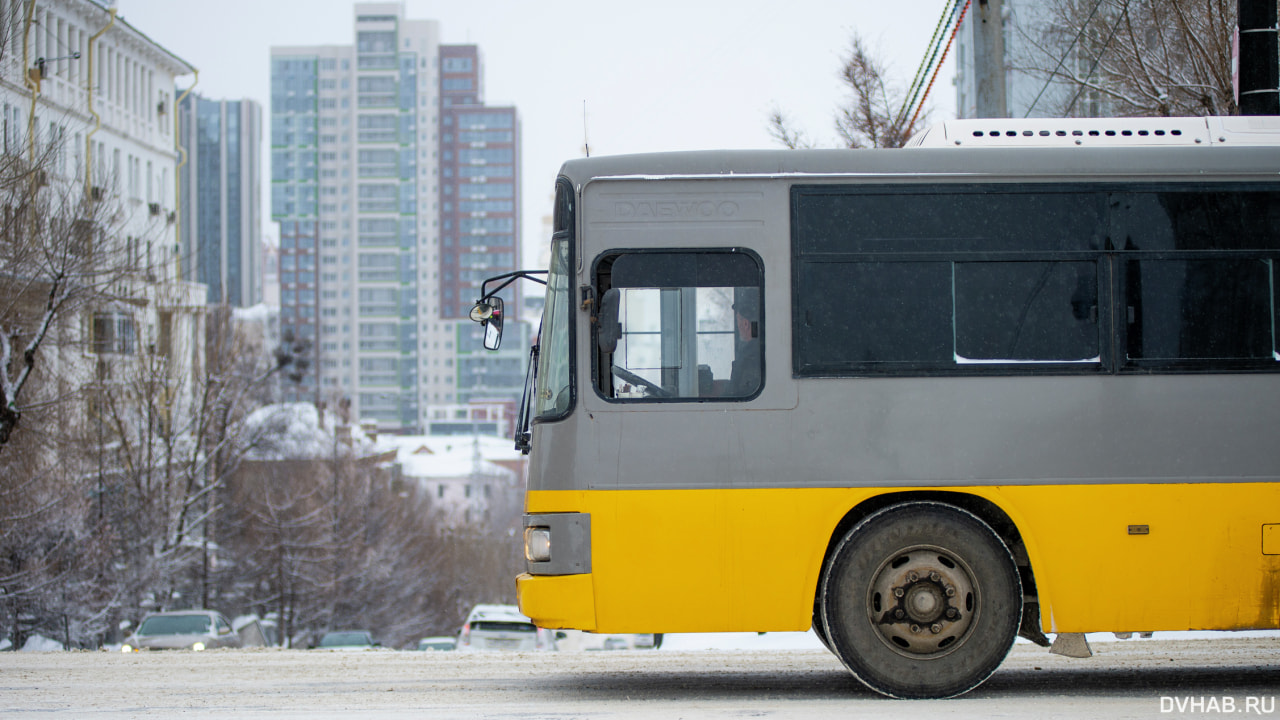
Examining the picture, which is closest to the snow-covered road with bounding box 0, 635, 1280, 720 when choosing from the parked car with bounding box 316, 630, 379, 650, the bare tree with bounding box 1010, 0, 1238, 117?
the bare tree with bounding box 1010, 0, 1238, 117

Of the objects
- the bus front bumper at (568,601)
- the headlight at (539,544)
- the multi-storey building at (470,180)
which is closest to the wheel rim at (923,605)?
the bus front bumper at (568,601)

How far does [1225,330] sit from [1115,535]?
1.43 metres

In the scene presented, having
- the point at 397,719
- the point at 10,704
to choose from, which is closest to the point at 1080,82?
the point at 397,719

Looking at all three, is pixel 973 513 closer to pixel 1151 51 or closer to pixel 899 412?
pixel 899 412

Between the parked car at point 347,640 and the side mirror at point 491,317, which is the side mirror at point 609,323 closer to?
the side mirror at point 491,317

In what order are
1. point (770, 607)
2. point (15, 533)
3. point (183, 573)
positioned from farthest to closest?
point (183, 573) < point (15, 533) < point (770, 607)

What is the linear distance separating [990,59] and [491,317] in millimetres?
8591

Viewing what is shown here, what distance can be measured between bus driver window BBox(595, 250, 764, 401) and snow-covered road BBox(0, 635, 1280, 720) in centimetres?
188

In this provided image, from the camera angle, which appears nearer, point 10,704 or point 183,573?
point 10,704

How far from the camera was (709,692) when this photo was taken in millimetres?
8070

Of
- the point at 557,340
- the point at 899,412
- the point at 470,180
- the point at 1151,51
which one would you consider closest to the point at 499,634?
the point at 1151,51

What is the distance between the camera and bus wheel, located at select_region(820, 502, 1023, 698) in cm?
734

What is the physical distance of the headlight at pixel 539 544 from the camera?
7.34 meters

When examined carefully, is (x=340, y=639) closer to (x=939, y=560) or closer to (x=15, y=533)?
(x=15, y=533)
